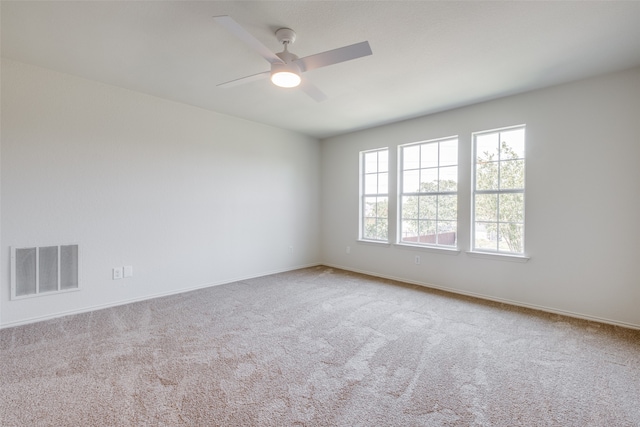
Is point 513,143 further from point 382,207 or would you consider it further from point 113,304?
point 113,304

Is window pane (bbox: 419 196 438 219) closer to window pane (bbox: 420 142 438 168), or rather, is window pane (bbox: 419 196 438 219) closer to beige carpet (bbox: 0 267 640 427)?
window pane (bbox: 420 142 438 168)

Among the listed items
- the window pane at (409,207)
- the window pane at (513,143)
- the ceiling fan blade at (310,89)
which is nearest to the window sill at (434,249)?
the window pane at (409,207)

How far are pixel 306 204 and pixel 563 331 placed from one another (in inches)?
160

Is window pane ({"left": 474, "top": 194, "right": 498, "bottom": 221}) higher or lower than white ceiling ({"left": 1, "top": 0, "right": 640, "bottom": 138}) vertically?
lower

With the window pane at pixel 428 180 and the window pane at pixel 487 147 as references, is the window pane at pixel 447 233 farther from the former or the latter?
the window pane at pixel 487 147

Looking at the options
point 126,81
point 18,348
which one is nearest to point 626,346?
point 18,348

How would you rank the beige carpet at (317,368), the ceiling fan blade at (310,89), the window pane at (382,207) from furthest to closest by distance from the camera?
the window pane at (382,207) < the ceiling fan blade at (310,89) < the beige carpet at (317,368)

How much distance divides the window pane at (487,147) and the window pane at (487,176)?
0.26ft

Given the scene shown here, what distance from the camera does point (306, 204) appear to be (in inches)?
219

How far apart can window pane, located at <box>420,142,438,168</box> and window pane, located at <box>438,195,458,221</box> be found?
0.54 m

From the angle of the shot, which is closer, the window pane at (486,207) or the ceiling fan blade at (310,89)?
the ceiling fan blade at (310,89)

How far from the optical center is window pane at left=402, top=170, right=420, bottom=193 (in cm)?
452

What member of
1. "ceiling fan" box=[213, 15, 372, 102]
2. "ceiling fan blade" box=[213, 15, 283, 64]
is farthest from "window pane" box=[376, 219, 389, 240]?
"ceiling fan blade" box=[213, 15, 283, 64]

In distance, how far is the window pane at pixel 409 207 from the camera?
14.9ft
